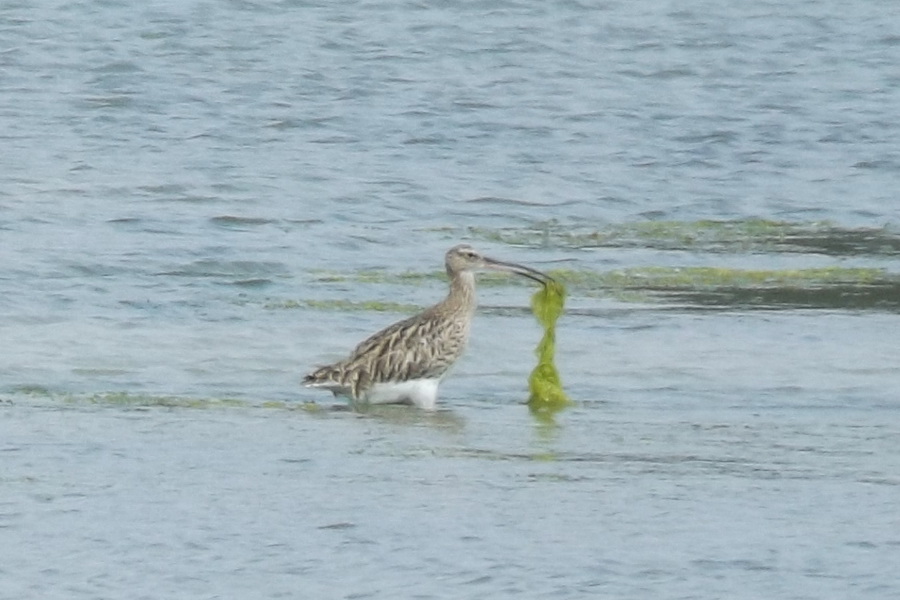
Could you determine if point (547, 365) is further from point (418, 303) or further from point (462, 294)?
point (418, 303)

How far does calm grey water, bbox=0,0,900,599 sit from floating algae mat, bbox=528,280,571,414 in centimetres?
15

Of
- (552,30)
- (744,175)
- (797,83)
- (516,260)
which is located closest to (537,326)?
(516,260)

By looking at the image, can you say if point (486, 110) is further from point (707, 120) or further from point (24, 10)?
point (24, 10)

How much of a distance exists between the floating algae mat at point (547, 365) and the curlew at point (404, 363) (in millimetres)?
110

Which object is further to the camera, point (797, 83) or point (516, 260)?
point (797, 83)

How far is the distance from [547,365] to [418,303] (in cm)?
283

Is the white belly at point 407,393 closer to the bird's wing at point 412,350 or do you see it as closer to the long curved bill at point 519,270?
the bird's wing at point 412,350

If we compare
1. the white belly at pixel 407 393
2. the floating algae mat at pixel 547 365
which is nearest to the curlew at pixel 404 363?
the white belly at pixel 407 393

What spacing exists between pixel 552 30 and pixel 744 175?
842 cm

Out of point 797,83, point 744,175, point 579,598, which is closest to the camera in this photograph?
point 579,598

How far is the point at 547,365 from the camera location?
11.5 metres

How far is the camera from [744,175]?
2030 cm

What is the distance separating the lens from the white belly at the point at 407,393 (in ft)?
37.5

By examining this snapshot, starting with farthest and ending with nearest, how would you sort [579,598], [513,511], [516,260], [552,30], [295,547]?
[552,30] < [516,260] < [513,511] < [295,547] < [579,598]
